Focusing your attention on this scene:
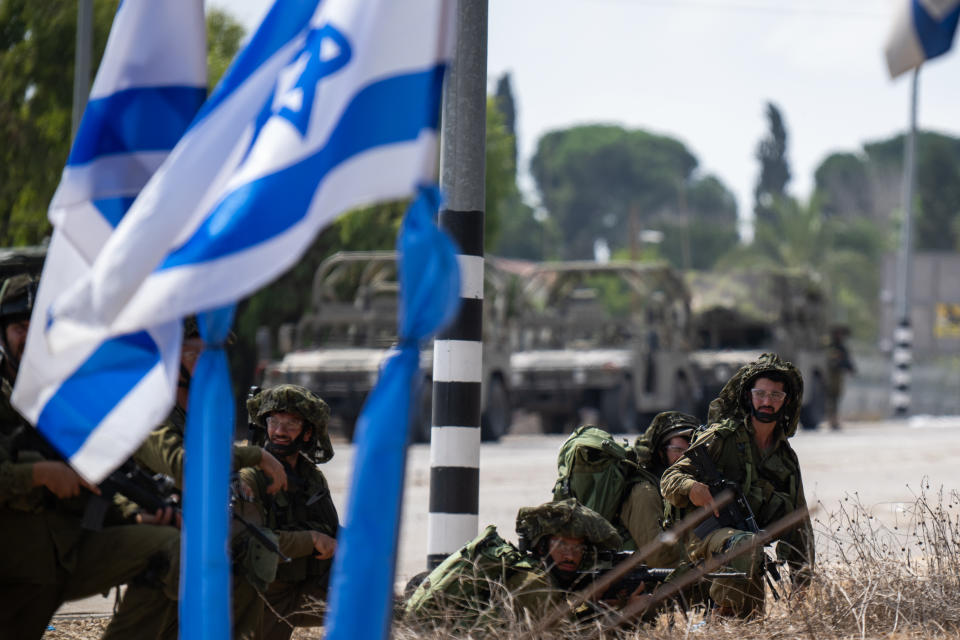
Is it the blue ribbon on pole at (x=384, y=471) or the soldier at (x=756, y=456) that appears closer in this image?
the blue ribbon on pole at (x=384, y=471)

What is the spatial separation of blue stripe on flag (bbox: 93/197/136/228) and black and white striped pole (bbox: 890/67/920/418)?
23.5 m

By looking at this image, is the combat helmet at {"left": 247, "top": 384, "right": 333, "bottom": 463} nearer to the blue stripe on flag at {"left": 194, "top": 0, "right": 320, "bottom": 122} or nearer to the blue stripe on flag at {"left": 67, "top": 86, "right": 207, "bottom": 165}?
the blue stripe on flag at {"left": 67, "top": 86, "right": 207, "bottom": 165}

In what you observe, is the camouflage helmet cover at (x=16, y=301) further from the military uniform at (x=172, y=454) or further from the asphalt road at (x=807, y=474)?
the asphalt road at (x=807, y=474)

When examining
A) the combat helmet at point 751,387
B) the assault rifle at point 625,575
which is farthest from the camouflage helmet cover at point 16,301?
the combat helmet at point 751,387

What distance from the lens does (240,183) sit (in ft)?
11.7

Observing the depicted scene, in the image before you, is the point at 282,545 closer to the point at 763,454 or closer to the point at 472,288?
the point at 472,288

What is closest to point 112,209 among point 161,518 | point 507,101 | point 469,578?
point 161,518

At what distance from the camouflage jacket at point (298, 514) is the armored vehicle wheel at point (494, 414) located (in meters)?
13.2

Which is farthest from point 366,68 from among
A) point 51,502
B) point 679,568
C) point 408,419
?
point 679,568

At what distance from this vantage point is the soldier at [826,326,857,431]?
23.9 metres

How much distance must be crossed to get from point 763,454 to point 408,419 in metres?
2.85

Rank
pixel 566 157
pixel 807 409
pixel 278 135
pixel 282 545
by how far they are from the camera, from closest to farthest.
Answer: pixel 278 135, pixel 282 545, pixel 807 409, pixel 566 157

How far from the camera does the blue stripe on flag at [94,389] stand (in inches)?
148

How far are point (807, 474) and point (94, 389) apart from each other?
10909 millimetres
